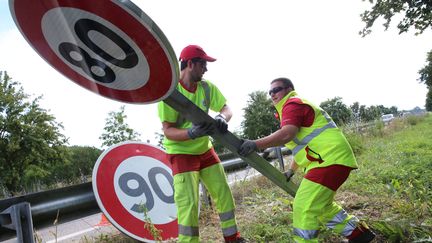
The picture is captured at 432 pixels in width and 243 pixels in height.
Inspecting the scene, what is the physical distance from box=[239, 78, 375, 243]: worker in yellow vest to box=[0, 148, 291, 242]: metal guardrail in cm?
178

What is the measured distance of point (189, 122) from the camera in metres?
3.36

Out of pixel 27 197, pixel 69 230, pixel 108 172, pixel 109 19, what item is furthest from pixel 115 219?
pixel 69 230

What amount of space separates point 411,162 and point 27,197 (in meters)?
6.48

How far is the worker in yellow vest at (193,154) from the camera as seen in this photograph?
10.4 ft

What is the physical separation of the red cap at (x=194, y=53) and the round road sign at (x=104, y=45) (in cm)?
128

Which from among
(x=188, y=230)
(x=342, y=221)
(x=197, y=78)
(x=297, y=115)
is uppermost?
(x=197, y=78)

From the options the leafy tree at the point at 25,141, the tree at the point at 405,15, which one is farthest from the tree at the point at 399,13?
the leafy tree at the point at 25,141

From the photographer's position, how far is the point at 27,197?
3123mm

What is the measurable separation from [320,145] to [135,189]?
1.97 m

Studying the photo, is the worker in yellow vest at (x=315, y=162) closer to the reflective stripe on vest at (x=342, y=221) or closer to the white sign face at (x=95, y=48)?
the reflective stripe on vest at (x=342, y=221)

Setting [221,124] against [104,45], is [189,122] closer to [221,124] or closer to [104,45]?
[221,124]

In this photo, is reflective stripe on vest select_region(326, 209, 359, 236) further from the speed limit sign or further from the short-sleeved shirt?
the speed limit sign

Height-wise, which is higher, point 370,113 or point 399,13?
point 399,13

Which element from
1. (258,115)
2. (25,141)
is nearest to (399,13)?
(25,141)
